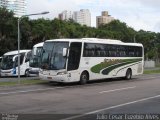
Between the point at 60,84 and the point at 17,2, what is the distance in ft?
82.0

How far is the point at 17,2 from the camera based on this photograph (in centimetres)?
5238

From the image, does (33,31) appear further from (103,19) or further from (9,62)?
(103,19)

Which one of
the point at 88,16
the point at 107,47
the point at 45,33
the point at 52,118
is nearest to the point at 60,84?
the point at 107,47

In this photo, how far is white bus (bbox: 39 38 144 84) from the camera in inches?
1098

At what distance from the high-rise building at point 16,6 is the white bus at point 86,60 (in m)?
19.6

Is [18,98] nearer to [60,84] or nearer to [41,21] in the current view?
[60,84]

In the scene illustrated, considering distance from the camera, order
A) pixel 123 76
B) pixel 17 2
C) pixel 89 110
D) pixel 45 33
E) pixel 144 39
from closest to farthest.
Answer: pixel 89 110, pixel 123 76, pixel 17 2, pixel 45 33, pixel 144 39

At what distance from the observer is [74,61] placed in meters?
28.6

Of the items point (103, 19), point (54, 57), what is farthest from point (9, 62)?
point (103, 19)

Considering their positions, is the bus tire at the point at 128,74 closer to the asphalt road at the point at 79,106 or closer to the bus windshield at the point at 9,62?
the bus windshield at the point at 9,62

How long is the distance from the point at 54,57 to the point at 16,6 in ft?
93.1

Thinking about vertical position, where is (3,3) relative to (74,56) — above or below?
above

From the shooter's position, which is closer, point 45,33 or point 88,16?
point 45,33

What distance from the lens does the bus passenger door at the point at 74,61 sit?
28172 mm
